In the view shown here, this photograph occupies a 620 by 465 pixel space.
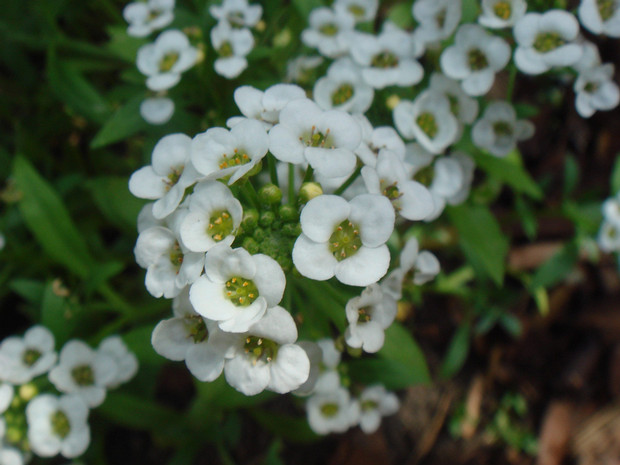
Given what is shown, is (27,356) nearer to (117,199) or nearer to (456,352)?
(117,199)

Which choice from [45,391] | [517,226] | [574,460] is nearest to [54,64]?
[45,391]

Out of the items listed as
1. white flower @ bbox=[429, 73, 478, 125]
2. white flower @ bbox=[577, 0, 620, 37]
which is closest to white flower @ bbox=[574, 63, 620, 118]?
white flower @ bbox=[577, 0, 620, 37]

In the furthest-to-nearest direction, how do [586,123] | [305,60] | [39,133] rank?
[586,123] → [39,133] → [305,60]

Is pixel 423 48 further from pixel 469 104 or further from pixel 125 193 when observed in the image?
pixel 125 193

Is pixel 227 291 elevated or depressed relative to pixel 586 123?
elevated

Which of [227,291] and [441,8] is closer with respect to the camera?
[227,291]

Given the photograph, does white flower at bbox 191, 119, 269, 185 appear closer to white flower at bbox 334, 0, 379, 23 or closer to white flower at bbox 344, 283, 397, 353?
white flower at bbox 344, 283, 397, 353
